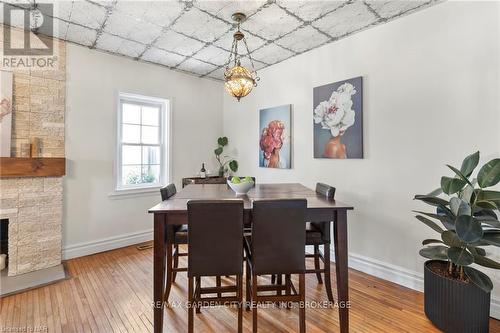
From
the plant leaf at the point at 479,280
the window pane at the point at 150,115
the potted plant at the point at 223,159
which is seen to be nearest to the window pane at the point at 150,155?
the window pane at the point at 150,115

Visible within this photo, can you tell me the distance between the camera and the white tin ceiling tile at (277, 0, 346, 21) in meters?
2.39

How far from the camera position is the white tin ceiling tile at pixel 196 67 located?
3924 millimetres

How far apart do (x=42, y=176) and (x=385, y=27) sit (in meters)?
4.25

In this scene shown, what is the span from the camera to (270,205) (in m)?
1.72

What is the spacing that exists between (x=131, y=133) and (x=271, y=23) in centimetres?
262

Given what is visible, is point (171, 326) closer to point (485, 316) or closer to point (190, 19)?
point (485, 316)

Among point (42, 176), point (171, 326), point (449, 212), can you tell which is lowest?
point (171, 326)

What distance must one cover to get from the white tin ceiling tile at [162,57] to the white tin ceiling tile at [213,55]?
0.31 m

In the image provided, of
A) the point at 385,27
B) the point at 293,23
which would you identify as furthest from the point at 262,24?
the point at 385,27

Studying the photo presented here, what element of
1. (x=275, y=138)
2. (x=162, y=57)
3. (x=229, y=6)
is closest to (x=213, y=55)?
(x=162, y=57)

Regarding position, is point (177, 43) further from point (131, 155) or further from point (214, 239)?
point (214, 239)

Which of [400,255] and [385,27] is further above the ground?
[385,27]

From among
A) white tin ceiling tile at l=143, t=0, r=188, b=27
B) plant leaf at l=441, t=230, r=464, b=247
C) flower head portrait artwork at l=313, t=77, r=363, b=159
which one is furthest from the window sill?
plant leaf at l=441, t=230, r=464, b=247

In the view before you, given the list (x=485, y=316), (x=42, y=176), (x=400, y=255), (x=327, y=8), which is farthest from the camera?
(x=42, y=176)
